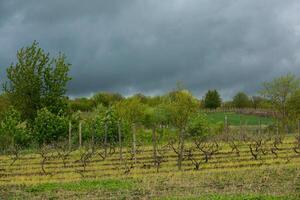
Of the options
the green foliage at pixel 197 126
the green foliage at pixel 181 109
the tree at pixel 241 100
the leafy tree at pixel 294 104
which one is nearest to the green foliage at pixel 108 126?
the green foliage at pixel 181 109

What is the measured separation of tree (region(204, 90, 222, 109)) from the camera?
345ft

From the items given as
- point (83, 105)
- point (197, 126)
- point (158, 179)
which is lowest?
point (158, 179)

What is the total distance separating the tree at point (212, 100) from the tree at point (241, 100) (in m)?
3.99

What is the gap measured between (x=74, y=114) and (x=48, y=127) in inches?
225

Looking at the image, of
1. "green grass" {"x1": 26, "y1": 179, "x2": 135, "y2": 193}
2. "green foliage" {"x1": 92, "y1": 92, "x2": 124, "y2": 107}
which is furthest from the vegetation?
"green foliage" {"x1": 92, "y1": 92, "x2": 124, "y2": 107}

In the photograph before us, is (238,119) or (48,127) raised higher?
(238,119)

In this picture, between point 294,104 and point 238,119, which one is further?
point 238,119

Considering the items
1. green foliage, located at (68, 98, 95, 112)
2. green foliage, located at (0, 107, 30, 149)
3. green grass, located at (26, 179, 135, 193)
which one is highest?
green foliage, located at (68, 98, 95, 112)

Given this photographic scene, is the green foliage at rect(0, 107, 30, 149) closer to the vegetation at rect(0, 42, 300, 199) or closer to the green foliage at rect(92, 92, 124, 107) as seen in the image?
the vegetation at rect(0, 42, 300, 199)

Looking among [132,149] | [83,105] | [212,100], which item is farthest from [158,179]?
[212,100]

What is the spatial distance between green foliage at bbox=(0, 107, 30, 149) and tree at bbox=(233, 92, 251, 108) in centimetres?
6368

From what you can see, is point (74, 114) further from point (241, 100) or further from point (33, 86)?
point (241, 100)

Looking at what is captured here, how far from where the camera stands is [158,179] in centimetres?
2350

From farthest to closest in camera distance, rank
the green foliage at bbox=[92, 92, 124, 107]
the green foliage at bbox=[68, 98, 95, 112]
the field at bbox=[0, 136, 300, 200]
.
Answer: the green foliage at bbox=[92, 92, 124, 107] < the green foliage at bbox=[68, 98, 95, 112] < the field at bbox=[0, 136, 300, 200]
